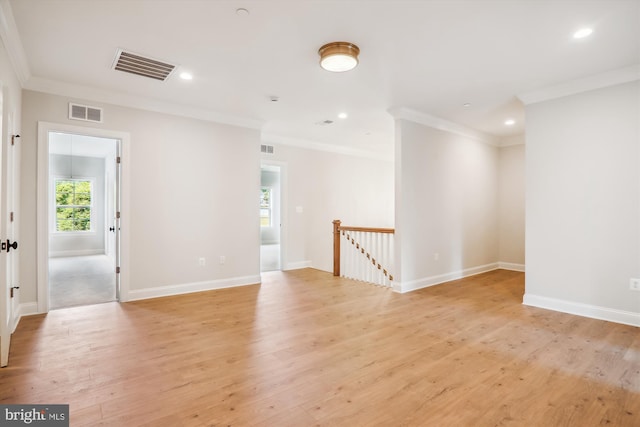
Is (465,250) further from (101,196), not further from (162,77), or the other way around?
(101,196)

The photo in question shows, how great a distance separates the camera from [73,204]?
9.31 meters

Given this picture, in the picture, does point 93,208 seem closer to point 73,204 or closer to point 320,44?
point 73,204

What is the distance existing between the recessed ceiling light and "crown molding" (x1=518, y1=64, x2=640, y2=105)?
1129 millimetres

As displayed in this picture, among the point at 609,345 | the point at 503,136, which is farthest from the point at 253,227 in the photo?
the point at 503,136

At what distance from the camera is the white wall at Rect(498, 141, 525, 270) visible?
658 cm

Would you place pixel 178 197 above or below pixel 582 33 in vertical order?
below

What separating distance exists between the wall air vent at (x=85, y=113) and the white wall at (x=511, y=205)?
7.13 m

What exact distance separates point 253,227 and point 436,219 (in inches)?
121

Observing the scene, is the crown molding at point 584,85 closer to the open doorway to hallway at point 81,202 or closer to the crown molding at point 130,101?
the crown molding at point 130,101

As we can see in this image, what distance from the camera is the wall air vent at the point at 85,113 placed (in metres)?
3.99


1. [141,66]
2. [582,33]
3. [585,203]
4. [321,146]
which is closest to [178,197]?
[141,66]

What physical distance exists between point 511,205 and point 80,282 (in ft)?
27.2

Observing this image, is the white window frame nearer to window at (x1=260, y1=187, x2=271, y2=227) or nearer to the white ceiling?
window at (x1=260, y1=187, x2=271, y2=227)

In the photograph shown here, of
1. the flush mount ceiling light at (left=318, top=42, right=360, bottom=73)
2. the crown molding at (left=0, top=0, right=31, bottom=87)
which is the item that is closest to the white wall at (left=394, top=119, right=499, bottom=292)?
the flush mount ceiling light at (left=318, top=42, right=360, bottom=73)
